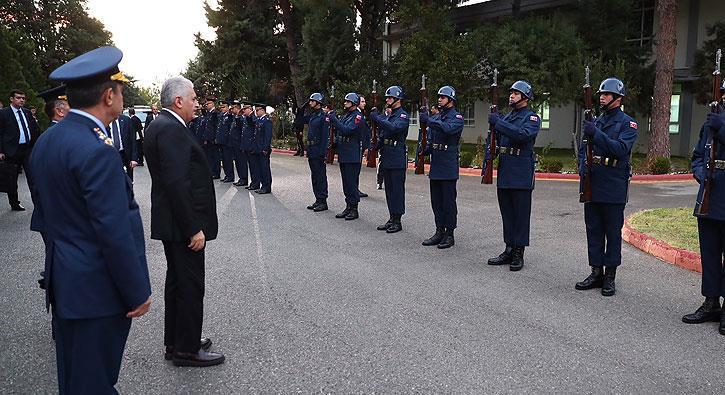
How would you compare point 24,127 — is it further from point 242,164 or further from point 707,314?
point 707,314

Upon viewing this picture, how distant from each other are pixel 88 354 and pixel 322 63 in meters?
27.3

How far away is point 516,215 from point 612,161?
134 centimetres

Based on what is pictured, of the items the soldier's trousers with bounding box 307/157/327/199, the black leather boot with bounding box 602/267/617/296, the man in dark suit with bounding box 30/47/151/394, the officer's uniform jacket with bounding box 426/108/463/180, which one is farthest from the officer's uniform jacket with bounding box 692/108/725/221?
the soldier's trousers with bounding box 307/157/327/199

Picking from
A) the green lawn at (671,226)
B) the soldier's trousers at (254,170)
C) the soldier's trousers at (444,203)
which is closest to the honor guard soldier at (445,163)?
the soldier's trousers at (444,203)

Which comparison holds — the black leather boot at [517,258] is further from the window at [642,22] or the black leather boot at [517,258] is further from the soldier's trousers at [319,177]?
the window at [642,22]

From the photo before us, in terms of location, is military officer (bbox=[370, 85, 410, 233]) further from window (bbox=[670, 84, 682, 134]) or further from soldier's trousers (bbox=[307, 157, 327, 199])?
window (bbox=[670, 84, 682, 134])

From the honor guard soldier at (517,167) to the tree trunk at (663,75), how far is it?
11.5 m

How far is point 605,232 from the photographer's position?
5.80m

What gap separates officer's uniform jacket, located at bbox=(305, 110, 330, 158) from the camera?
1100 centimetres

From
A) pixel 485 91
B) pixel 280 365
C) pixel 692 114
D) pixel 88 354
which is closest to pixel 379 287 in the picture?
pixel 280 365

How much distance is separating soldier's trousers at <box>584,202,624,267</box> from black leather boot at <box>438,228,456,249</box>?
83.7 inches

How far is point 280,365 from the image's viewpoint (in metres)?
4.01

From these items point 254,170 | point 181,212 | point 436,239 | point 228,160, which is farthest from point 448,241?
point 228,160

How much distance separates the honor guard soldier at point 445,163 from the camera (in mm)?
7645
